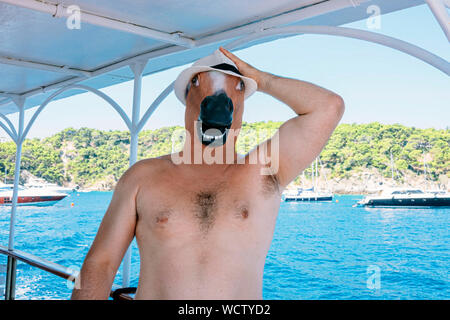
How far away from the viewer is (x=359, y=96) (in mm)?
47969

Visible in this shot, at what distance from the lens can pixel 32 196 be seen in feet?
146

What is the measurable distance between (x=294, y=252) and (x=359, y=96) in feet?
64.0

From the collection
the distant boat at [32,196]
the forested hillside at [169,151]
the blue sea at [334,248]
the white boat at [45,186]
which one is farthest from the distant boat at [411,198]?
the distant boat at [32,196]

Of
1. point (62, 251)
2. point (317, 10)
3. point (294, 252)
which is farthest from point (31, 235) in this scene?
point (317, 10)

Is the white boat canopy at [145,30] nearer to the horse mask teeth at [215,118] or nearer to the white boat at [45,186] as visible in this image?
the horse mask teeth at [215,118]

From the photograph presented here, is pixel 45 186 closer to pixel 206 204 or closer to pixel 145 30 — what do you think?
pixel 145 30

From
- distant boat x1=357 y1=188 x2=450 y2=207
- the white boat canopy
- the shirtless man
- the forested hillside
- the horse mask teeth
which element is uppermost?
the forested hillside

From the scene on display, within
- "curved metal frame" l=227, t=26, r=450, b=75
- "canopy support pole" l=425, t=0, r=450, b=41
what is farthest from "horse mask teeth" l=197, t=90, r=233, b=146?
"curved metal frame" l=227, t=26, r=450, b=75

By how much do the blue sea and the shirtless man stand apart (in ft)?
89.9

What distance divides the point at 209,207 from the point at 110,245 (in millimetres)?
225

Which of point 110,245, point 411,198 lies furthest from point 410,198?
point 110,245

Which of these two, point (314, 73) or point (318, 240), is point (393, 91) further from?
point (318, 240)

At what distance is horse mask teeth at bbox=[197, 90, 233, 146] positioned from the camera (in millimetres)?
854

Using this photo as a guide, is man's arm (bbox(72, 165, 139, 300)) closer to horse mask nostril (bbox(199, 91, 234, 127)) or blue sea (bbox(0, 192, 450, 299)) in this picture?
horse mask nostril (bbox(199, 91, 234, 127))
